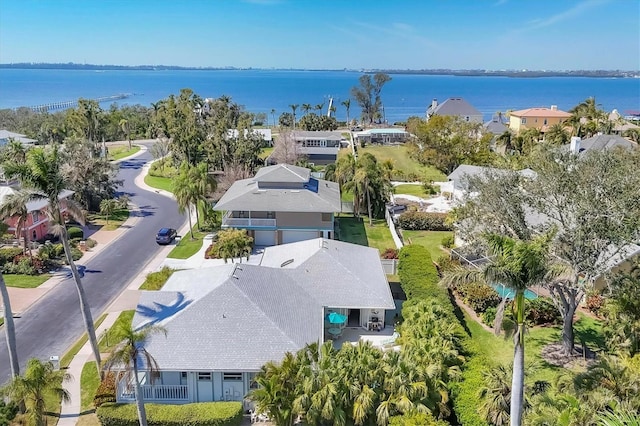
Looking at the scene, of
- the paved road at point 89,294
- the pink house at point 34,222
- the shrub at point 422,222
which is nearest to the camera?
the paved road at point 89,294

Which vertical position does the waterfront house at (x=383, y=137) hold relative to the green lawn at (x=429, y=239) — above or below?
above

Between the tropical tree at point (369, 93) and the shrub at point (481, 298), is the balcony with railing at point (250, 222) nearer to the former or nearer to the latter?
the shrub at point (481, 298)

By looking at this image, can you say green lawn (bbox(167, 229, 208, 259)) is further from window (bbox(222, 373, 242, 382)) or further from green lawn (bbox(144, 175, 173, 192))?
green lawn (bbox(144, 175, 173, 192))

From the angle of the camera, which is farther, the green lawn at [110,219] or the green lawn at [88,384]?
the green lawn at [110,219]

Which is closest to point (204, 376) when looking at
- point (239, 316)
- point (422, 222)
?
point (239, 316)

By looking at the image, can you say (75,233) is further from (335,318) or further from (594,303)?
(594,303)

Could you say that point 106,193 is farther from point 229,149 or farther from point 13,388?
point 13,388

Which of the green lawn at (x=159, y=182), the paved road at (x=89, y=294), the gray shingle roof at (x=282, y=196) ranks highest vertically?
the gray shingle roof at (x=282, y=196)

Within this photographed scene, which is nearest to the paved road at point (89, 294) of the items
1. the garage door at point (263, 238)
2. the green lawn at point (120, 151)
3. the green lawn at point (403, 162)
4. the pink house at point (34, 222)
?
the pink house at point (34, 222)
